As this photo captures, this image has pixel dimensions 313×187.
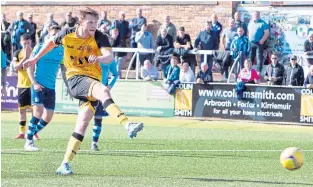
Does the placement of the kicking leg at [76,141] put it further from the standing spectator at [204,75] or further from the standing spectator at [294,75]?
the standing spectator at [204,75]

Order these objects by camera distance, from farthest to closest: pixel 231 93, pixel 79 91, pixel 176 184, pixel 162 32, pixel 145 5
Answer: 1. pixel 145 5
2. pixel 162 32
3. pixel 231 93
4. pixel 79 91
5. pixel 176 184

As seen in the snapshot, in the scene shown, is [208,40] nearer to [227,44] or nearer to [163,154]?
[227,44]

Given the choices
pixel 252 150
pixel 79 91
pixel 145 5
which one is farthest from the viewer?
pixel 145 5

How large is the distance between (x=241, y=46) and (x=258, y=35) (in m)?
0.64

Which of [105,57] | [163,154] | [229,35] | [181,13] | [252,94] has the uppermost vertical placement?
[105,57]

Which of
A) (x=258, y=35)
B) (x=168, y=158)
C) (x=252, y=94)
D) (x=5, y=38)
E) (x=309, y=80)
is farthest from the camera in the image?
(x=5, y=38)

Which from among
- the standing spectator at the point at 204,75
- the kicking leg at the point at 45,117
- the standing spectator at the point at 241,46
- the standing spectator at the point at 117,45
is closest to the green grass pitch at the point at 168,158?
the kicking leg at the point at 45,117

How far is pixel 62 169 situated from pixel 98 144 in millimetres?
5347

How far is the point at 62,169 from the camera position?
1247 cm

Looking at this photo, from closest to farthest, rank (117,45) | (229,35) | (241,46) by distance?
(241,46) → (229,35) → (117,45)

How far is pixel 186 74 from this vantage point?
2578 cm

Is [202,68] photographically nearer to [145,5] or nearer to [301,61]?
[301,61]

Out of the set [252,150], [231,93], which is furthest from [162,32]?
[252,150]

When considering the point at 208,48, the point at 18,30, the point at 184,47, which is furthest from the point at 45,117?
the point at 18,30
